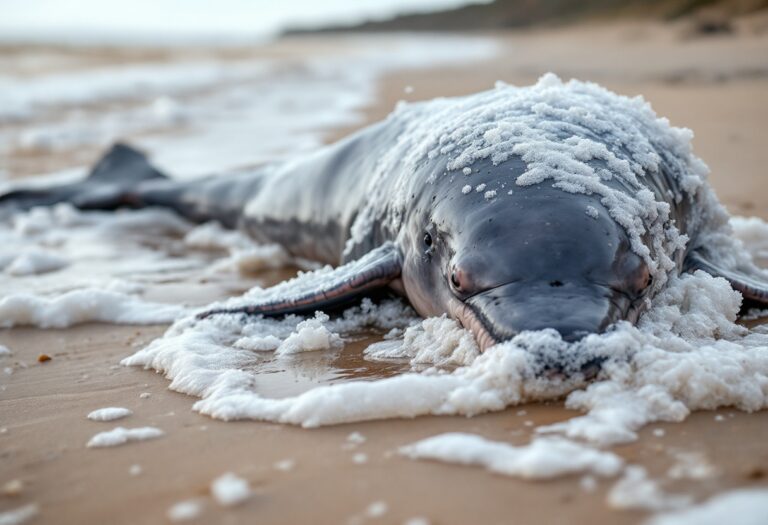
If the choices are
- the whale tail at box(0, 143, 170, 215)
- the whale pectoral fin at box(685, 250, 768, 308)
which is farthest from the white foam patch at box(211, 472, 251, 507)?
the whale tail at box(0, 143, 170, 215)

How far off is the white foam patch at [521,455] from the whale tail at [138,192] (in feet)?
16.7

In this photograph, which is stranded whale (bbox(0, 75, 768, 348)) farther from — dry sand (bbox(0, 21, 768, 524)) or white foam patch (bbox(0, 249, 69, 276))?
white foam patch (bbox(0, 249, 69, 276))

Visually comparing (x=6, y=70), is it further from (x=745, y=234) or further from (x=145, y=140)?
(x=745, y=234)

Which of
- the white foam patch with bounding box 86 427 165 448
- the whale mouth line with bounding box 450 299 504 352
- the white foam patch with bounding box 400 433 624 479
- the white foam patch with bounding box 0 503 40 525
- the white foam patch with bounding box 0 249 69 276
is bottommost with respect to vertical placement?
the white foam patch with bounding box 0 249 69 276

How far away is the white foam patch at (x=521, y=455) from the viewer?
8.97ft

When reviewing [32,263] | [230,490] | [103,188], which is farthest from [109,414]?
[103,188]

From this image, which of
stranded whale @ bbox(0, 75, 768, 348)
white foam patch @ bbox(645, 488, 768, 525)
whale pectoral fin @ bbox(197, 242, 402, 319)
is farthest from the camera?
whale pectoral fin @ bbox(197, 242, 402, 319)

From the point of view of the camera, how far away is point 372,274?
4.86 meters

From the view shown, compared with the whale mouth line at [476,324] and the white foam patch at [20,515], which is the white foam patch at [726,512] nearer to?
the whale mouth line at [476,324]

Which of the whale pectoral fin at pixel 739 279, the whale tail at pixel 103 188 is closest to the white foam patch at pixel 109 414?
the whale pectoral fin at pixel 739 279

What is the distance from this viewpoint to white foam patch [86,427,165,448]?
11.0 ft

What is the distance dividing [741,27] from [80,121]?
2117 cm

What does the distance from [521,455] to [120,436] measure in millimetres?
1553

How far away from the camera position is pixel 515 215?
4.04 m
